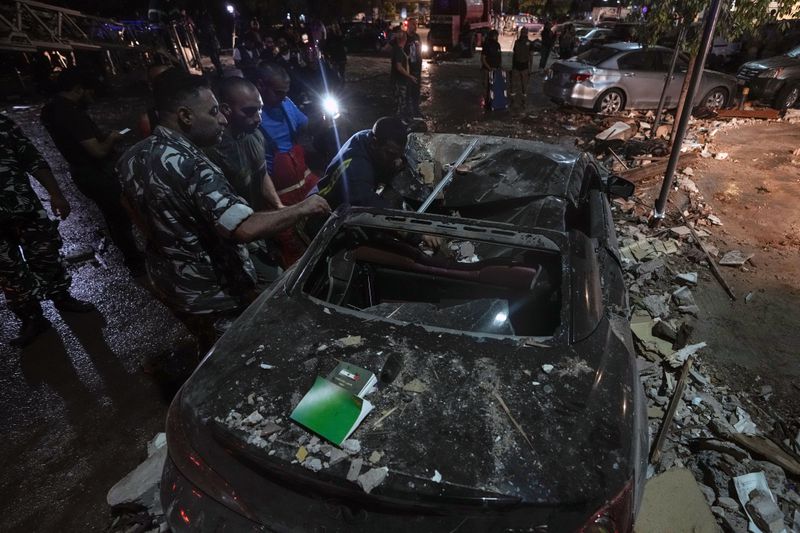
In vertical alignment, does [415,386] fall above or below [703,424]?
above

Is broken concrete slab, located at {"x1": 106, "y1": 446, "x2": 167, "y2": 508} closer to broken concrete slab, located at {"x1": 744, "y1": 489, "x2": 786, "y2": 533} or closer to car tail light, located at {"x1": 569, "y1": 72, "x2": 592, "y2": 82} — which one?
broken concrete slab, located at {"x1": 744, "y1": 489, "x2": 786, "y2": 533}

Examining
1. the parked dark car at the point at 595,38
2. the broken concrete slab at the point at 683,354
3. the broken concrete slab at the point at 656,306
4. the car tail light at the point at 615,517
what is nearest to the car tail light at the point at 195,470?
the car tail light at the point at 615,517

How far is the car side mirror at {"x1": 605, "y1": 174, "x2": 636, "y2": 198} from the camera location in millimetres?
3309

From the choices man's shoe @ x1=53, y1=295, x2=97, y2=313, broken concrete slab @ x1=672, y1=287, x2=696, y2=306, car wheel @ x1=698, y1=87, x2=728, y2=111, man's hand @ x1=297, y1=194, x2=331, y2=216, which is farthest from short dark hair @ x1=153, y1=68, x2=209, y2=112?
car wheel @ x1=698, y1=87, x2=728, y2=111

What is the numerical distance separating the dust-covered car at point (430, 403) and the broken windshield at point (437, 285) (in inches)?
0.4

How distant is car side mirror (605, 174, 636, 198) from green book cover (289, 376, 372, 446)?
2.86m

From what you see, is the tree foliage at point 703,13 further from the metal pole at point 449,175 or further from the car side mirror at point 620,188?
the metal pole at point 449,175

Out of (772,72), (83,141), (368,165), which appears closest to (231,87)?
(368,165)

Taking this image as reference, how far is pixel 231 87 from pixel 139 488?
283 centimetres

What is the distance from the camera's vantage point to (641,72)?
9.10 meters

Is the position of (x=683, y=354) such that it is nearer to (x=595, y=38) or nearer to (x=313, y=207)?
(x=313, y=207)

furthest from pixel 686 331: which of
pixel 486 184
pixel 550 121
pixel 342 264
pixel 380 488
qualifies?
pixel 550 121

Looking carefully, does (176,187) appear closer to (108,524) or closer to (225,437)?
(225,437)

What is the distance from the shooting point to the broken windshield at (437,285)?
6.55ft
